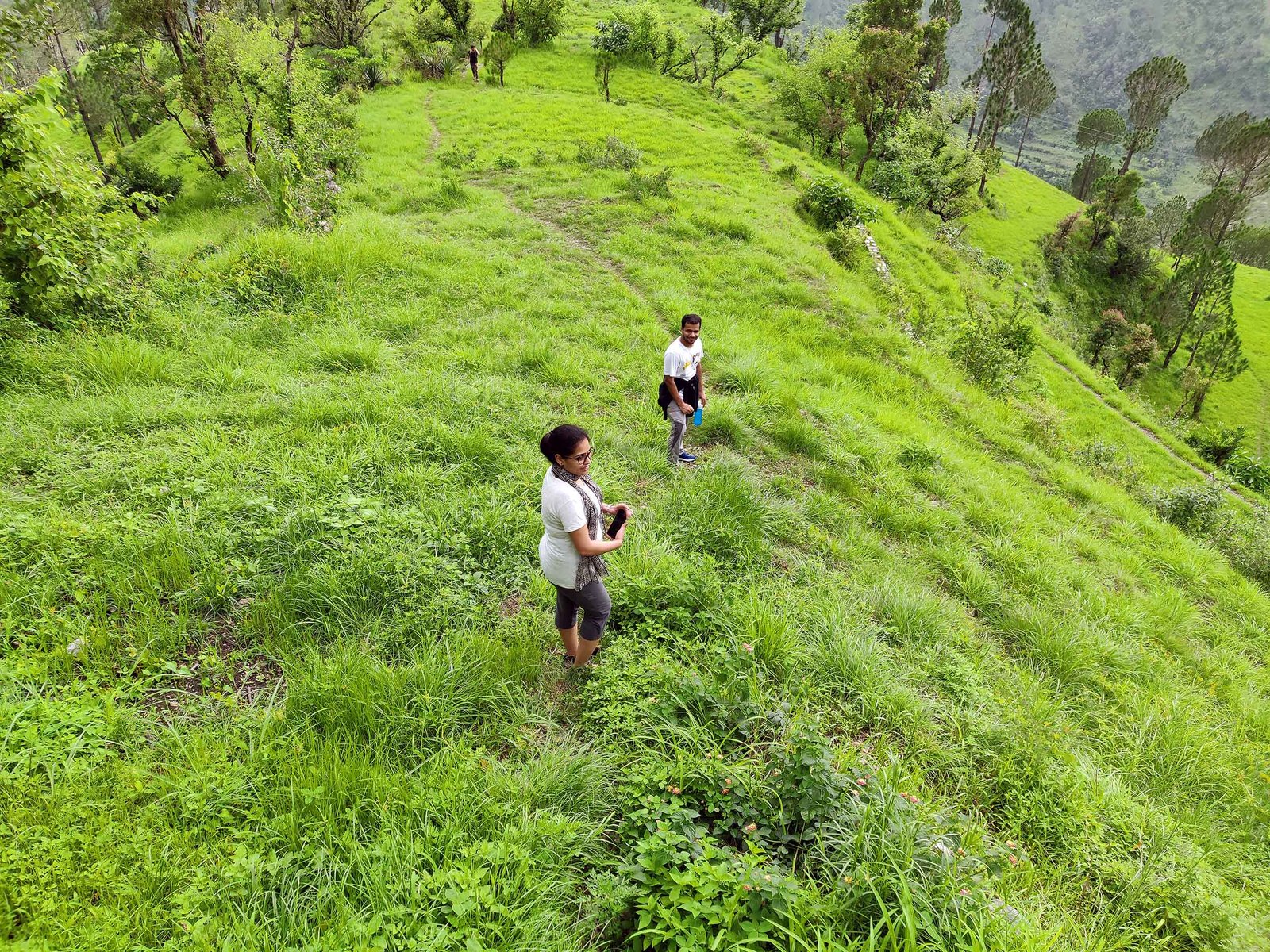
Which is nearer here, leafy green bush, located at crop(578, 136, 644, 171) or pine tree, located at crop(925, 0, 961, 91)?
leafy green bush, located at crop(578, 136, 644, 171)

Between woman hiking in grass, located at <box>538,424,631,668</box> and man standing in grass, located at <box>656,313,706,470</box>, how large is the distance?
3051mm

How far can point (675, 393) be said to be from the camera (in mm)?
6840

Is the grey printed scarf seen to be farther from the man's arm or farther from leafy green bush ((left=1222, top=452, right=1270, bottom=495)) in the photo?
leafy green bush ((left=1222, top=452, right=1270, bottom=495))

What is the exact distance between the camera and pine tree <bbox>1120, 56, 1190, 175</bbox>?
55.2m

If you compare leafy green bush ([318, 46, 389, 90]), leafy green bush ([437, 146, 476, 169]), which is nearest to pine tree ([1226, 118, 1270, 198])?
leafy green bush ([437, 146, 476, 169])

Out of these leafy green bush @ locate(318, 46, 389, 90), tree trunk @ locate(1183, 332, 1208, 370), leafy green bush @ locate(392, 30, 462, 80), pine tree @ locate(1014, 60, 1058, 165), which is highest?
pine tree @ locate(1014, 60, 1058, 165)

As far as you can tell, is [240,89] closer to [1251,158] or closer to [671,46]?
[671,46]

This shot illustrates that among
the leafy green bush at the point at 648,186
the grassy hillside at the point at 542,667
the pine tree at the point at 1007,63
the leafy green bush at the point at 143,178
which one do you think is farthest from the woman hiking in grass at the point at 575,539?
the pine tree at the point at 1007,63

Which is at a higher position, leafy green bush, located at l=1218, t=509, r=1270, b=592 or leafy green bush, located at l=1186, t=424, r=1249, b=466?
leafy green bush, located at l=1218, t=509, r=1270, b=592

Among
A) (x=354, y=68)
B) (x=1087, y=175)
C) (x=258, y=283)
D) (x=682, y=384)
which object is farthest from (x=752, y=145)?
(x=1087, y=175)

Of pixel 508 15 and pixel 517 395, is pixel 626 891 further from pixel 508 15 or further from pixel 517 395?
pixel 508 15

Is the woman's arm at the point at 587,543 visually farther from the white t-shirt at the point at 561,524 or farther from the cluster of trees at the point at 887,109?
the cluster of trees at the point at 887,109

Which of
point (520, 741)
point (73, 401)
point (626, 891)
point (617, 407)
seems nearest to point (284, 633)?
point (520, 741)

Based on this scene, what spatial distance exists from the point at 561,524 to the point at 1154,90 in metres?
83.3
